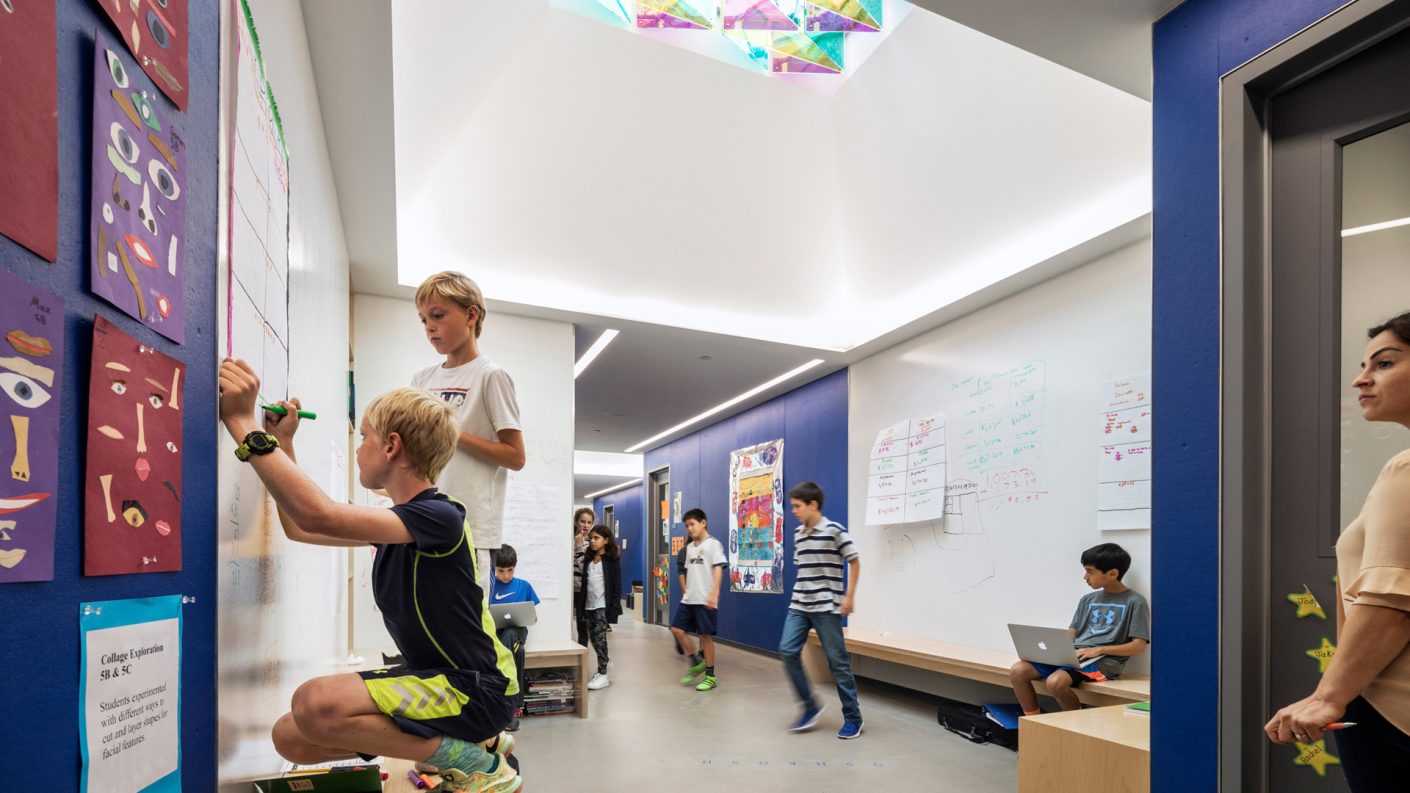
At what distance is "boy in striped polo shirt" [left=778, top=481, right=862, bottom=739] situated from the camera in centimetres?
452

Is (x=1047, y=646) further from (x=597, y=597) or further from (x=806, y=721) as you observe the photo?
(x=597, y=597)

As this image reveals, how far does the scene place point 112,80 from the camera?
0.77 meters

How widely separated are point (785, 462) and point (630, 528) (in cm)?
835

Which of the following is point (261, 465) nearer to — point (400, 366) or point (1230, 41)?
point (1230, 41)

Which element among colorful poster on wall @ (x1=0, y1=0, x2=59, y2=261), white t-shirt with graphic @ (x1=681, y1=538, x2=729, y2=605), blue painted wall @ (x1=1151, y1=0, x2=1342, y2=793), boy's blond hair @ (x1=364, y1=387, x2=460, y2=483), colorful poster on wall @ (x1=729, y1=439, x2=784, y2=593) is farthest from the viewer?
colorful poster on wall @ (x1=729, y1=439, x2=784, y2=593)

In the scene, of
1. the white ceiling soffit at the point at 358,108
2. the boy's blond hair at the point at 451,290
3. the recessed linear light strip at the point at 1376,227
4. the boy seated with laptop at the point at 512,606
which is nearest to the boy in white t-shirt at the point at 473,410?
the boy's blond hair at the point at 451,290

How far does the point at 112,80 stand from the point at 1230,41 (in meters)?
2.57

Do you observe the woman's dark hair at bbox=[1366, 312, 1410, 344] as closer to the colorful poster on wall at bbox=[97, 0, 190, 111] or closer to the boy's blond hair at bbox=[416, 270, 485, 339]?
the boy's blond hair at bbox=[416, 270, 485, 339]

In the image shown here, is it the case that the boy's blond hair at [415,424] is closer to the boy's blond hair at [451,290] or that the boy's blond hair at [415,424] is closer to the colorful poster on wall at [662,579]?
the boy's blond hair at [451,290]

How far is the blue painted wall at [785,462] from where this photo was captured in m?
6.99

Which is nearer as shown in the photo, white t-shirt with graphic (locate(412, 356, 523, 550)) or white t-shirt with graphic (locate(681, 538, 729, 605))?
white t-shirt with graphic (locate(412, 356, 523, 550))

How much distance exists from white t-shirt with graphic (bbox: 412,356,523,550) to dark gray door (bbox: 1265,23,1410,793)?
1.93 m

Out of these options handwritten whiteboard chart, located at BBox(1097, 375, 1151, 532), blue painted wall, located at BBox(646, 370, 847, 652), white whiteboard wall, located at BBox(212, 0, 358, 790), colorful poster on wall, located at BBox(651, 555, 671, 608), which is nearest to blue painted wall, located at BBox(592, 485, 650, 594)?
colorful poster on wall, located at BBox(651, 555, 671, 608)

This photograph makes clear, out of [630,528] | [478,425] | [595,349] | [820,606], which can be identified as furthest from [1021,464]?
[630,528]
